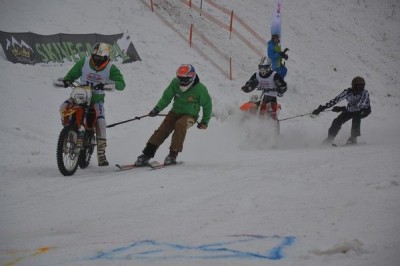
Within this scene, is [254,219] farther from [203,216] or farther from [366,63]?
[366,63]

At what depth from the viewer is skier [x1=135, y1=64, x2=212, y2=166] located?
8.48 metres

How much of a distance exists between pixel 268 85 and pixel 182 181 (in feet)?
18.7

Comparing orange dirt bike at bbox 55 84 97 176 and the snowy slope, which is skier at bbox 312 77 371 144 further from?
orange dirt bike at bbox 55 84 97 176

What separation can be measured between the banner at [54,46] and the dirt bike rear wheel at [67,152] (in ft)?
23.3

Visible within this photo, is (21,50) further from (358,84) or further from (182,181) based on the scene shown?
(358,84)

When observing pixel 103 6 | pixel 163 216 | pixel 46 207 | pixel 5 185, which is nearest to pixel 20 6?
pixel 103 6

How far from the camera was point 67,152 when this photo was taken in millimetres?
7707

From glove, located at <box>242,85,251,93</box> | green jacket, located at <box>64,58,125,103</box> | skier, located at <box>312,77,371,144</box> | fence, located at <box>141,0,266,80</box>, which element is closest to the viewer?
green jacket, located at <box>64,58,125,103</box>

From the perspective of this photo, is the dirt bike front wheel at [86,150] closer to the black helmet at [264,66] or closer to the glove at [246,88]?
the glove at [246,88]

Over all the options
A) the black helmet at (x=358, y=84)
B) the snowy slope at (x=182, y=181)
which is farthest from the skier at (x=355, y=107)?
the snowy slope at (x=182, y=181)

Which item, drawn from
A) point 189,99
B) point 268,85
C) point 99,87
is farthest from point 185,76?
point 268,85

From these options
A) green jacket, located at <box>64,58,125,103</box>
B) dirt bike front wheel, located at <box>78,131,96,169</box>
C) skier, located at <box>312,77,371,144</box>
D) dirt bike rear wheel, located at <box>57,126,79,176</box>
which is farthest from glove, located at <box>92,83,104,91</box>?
skier, located at <box>312,77,371,144</box>

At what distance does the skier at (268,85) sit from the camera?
11625mm

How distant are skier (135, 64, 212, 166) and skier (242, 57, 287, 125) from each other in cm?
300
